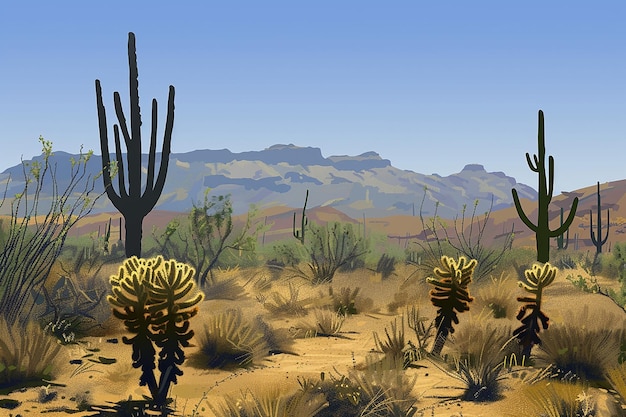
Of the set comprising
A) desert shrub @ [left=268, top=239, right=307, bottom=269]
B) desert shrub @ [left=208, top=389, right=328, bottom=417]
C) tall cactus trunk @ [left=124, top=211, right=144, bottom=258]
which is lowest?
desert shrub @ [left=208, top=389, right=328, bottom=417]

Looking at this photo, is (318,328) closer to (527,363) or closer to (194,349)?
(194,349)

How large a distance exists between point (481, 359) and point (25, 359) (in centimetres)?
548

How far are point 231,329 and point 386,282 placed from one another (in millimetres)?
9999

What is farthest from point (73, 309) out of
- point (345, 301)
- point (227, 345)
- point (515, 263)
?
point (515, 263)

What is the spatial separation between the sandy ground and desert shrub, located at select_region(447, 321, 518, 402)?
0.17 meters

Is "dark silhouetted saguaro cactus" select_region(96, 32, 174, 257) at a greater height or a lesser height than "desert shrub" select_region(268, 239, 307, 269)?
greater

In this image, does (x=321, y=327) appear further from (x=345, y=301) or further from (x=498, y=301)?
(x=498, y=301)

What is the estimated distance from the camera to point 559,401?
7727 millimetres

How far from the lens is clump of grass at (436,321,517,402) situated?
29.2ft

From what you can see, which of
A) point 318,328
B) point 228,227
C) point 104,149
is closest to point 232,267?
point 228,227

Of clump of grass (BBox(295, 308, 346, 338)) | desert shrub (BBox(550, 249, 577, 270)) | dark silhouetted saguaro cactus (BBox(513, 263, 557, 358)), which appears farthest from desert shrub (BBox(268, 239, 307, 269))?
dark silhouetted saguaro cactus (BBox(513, 263, 557, 358))

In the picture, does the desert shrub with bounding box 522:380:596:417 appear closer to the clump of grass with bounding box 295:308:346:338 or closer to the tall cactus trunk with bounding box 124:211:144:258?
the clump of grass with bounding box 295:308:346:338

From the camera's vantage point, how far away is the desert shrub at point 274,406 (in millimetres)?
7172

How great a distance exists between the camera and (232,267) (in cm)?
2456
